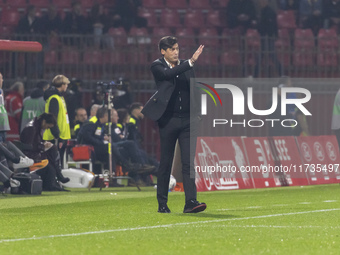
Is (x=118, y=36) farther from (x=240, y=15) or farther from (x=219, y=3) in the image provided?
(x=219, y=3)

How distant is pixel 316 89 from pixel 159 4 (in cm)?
858

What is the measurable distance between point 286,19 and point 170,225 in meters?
19.3

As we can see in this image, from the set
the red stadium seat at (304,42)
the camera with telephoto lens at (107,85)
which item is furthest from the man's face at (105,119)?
the red stadium seat at (304,42)

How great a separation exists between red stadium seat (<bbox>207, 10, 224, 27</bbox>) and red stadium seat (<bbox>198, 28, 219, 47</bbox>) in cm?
60

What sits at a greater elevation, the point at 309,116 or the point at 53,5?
the point at 53,5

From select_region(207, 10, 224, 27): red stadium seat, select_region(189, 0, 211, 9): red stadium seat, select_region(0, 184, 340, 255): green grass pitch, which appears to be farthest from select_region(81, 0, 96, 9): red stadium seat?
select_region(0, 184, 340, 255): green grass pitch

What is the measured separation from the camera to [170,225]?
9.22m

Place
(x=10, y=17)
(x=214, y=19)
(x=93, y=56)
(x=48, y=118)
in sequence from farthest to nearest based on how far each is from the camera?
(x=214, y=19) < (x=10, y=17) < (x=93, y=56) < (x=48, y=118)

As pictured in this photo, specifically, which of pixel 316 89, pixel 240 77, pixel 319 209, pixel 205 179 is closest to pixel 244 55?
pixel 240 77

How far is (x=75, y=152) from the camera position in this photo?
17344 mm

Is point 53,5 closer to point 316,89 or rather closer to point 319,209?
point 316,89

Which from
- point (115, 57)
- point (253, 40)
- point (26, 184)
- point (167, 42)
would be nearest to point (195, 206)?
point (167, 42)

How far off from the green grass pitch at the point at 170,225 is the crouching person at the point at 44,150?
169 cm

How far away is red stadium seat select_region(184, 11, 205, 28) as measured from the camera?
26.8 m
